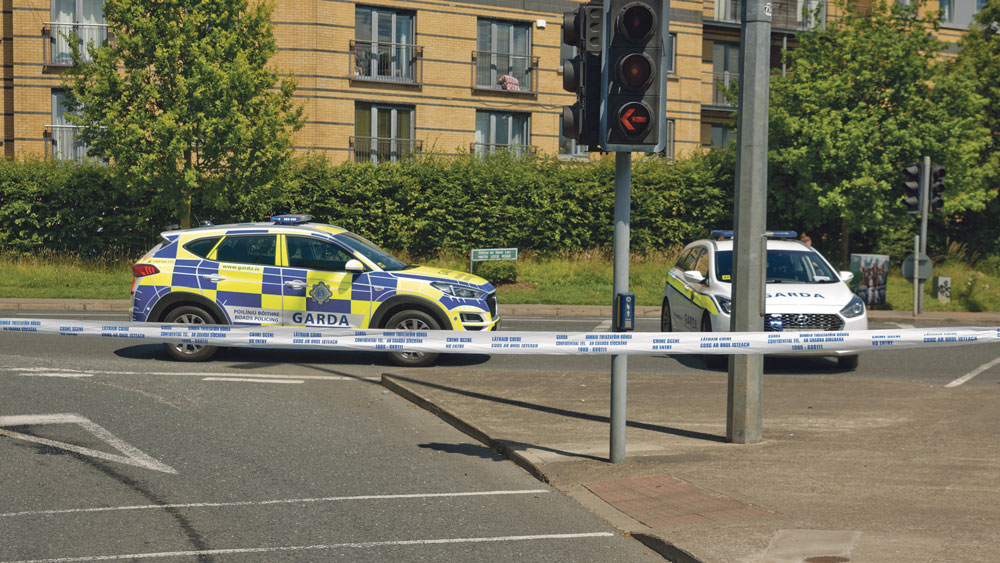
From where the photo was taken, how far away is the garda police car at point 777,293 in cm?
1214

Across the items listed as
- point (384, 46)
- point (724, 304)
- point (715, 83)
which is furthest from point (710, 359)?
point (715, 83)

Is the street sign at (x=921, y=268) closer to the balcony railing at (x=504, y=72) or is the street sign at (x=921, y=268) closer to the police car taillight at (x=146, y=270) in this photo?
the police car taillight at (x=146, y=270)

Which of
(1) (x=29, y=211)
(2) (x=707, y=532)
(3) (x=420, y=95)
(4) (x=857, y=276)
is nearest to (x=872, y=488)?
(2) (x=707, y=532)

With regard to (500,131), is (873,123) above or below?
below

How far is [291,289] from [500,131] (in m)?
20.9

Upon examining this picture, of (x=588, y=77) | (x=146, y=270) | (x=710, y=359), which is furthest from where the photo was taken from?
(x=710, y=359)

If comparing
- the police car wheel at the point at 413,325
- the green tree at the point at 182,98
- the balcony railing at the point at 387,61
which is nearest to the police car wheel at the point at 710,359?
the police car wheel at the point at 413,325

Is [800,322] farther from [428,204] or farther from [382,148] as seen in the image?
[382,148]

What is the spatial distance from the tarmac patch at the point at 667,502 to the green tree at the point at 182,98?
1865cm

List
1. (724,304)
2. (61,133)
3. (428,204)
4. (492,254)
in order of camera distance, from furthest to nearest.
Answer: (61,133)
(428,204)
(492,254)
(724,304)

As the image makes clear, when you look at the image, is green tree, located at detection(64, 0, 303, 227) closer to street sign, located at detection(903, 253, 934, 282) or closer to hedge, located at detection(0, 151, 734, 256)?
hedge, located at detection(0, 151, 734, 256)

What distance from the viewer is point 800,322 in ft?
39.6

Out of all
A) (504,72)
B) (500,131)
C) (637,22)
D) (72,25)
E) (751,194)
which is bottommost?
(751,194)

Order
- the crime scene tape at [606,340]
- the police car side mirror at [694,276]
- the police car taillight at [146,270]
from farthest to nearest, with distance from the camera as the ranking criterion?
the police car side mirror at [694,276], the police car taillight at [146,270], the crime scene tape at [606,340]
